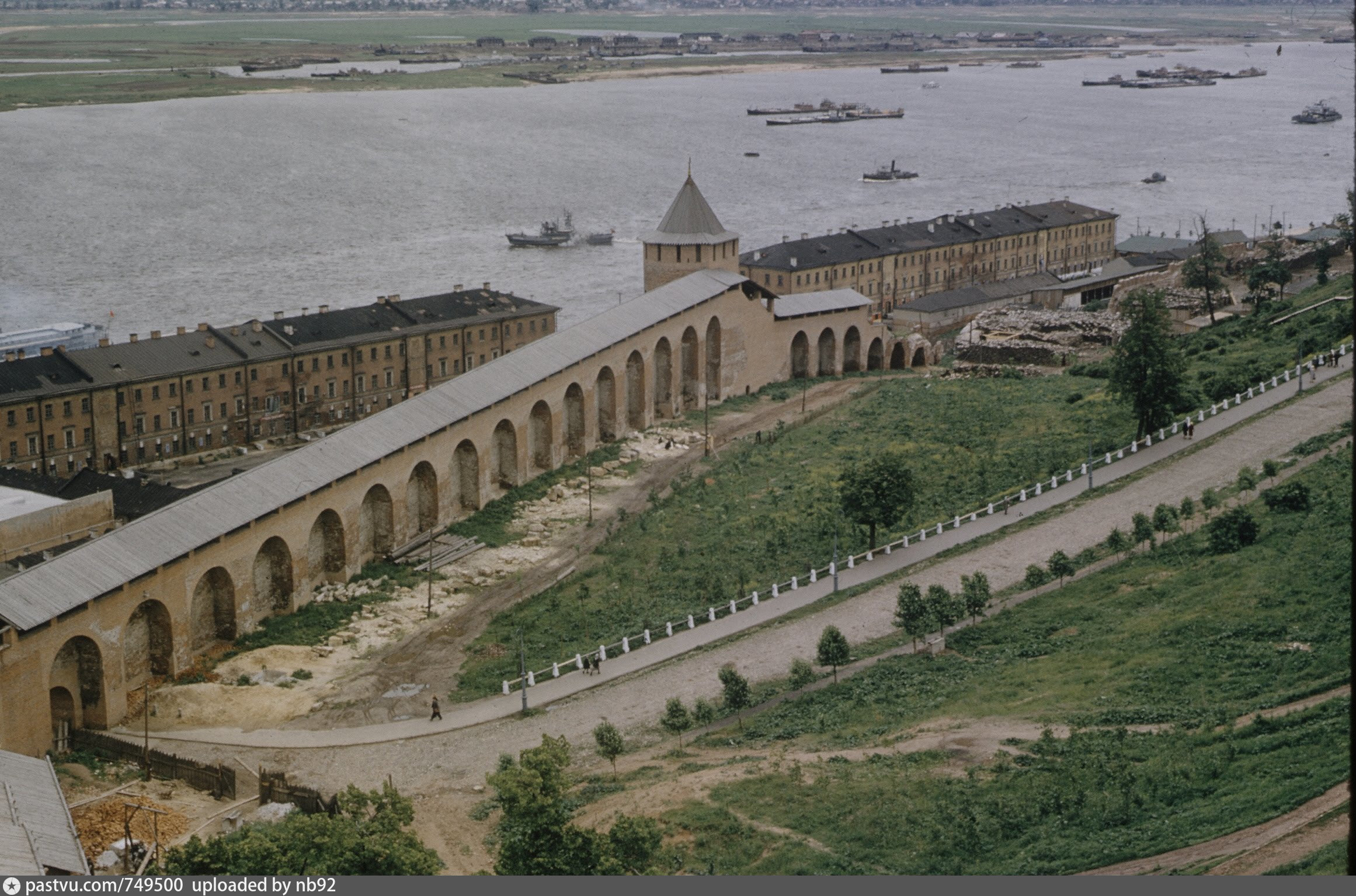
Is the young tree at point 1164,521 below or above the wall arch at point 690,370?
above

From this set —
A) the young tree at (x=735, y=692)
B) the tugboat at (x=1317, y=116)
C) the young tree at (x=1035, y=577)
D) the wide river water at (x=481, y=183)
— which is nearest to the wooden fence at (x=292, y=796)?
the young tree at (x=735, y=692)

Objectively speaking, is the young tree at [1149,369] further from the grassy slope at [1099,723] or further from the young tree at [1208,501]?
the grassy slope at [1099,723]

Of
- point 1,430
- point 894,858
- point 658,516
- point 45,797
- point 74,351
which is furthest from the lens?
point 74,351

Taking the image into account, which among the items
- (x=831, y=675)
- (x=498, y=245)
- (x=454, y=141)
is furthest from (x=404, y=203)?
(x=831, y=675)

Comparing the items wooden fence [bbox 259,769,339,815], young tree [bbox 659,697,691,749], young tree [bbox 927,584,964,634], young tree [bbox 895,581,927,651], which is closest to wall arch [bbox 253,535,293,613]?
wooden fence [bbox 259,769,339,815]

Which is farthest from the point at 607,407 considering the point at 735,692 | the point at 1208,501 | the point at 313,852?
the point at 313,852

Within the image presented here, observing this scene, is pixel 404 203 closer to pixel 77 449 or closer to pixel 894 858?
pixel 77 449

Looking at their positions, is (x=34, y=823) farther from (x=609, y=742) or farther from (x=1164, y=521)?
(x=1164, y=521)
